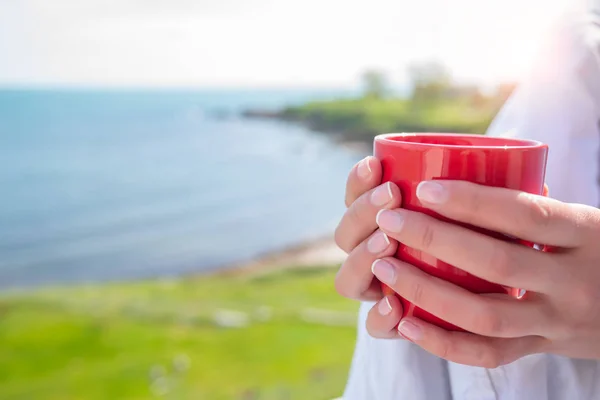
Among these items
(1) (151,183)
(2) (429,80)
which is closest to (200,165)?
(1) (151,183)

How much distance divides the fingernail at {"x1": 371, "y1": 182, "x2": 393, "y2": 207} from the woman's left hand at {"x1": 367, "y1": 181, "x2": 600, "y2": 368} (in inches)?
0.5

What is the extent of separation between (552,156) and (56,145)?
4154 mm

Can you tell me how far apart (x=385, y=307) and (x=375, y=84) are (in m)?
2.97

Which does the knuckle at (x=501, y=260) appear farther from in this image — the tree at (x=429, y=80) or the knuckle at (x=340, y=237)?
the tree at (x=429, y=80)

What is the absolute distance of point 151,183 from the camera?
175 inches

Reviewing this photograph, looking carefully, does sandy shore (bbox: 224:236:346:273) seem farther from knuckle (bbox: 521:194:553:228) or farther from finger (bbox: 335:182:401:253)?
knuckle (bbox: 521:194:553:228)

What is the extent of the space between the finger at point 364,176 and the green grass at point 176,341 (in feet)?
6.80

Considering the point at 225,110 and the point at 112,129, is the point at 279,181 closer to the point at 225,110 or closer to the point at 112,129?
the point at 225,110

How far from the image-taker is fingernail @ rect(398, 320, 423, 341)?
48cm

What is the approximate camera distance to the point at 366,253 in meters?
0.51

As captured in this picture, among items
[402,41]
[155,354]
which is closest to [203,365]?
[155,354]

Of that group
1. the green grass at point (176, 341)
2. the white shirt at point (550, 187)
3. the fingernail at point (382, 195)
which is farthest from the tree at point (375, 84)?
the fingernail at point (382, 195)

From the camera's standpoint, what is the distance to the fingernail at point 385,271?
0.48 metres

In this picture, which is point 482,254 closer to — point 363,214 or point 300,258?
point 363,214
